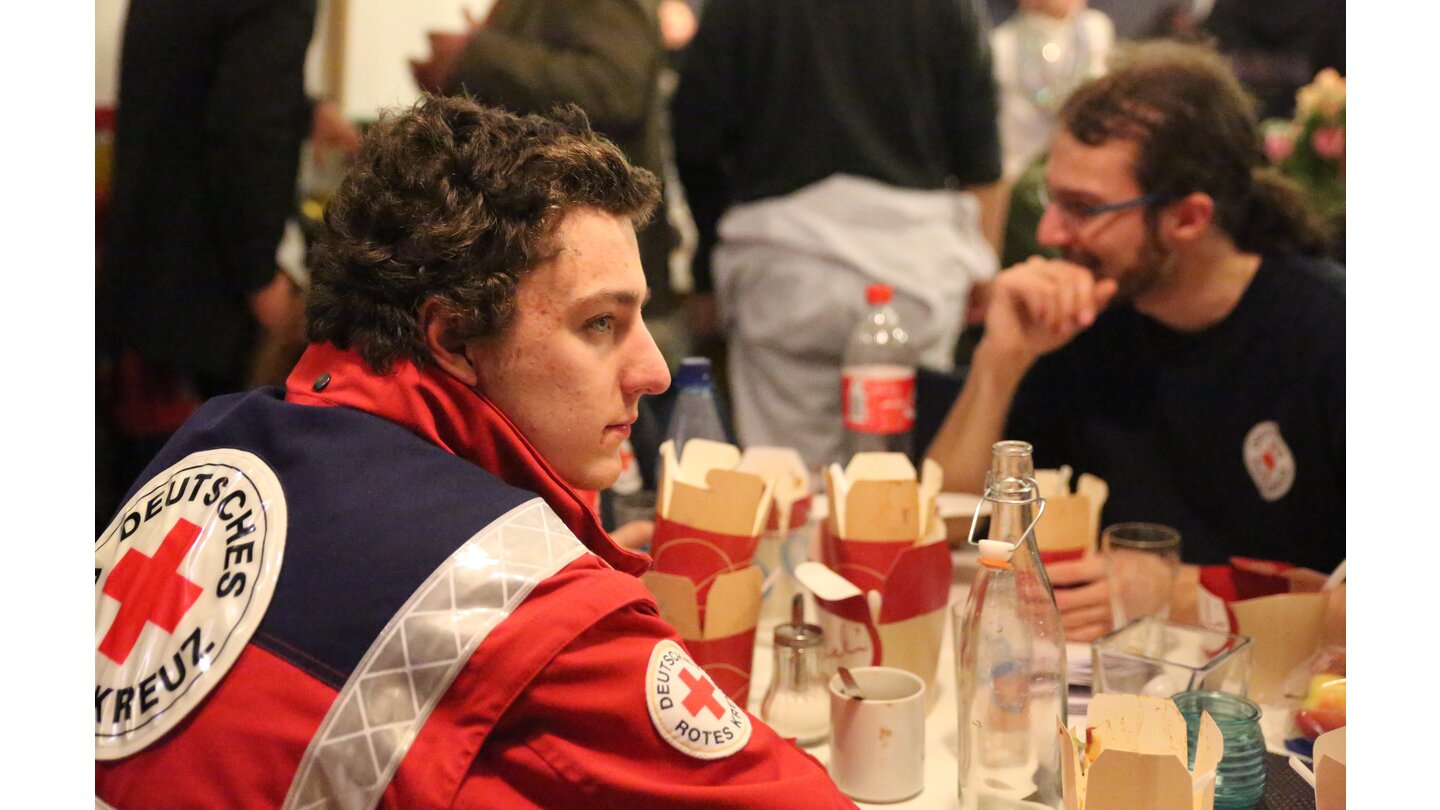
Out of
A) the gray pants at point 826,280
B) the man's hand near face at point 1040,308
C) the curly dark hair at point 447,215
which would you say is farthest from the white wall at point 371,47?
the curly dark hair at point 447,215

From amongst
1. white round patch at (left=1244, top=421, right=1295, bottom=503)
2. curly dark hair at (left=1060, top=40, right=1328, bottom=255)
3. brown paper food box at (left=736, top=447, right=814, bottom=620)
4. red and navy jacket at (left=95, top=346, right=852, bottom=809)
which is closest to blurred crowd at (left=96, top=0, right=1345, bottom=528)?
curly dark hair at (left=1060, top=40, right=1328, bottom=255)

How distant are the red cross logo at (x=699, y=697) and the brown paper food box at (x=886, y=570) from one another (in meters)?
0.36

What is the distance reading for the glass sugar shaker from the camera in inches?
44.5

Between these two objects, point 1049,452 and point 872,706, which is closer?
point 872,706

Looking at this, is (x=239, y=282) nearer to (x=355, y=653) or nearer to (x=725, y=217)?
(x=725, y=217)

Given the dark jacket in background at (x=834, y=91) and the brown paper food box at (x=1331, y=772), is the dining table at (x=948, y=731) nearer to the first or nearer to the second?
the brown paper food box at (x=1331, y=772)

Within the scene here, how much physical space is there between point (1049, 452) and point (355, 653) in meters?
1.74

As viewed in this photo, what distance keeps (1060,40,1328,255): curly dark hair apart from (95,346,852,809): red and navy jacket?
1.55 metres

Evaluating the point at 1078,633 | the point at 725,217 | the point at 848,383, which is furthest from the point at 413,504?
the point at 725,217

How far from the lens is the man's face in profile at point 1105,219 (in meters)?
2.05

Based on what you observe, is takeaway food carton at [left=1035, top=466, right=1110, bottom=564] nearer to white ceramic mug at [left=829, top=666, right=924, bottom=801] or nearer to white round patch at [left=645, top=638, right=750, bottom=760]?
white ceramic mug at [left=829, top=666, right=924, bottom=801]

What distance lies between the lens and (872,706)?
1.02 metres

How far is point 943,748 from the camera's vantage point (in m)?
1.14

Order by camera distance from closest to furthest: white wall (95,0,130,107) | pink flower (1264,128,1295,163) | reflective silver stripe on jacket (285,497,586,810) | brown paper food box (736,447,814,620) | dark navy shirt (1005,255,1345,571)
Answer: reflective silver stripe on jacket (285,497,586,810) → brown paper food box (736,447,814,620) → dark navy shirt (1005,255,1345,571) → white wall (95,0,130,107) → pink flower (1264,128,1295,163)
